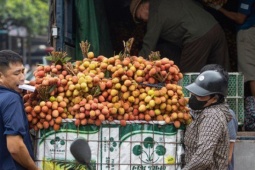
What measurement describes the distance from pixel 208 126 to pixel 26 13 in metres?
31.7

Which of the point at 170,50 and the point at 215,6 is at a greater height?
the point at 215,6

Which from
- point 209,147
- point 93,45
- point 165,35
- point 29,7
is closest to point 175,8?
point 165,35

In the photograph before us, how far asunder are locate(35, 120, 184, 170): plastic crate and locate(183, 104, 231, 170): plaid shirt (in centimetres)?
17

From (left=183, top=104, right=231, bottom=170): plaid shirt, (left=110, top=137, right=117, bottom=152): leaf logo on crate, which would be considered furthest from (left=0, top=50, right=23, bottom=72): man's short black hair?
(left=183, top=104, right=231, bottom=170): plaid shirt

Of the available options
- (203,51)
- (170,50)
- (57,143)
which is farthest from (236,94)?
(57,143)

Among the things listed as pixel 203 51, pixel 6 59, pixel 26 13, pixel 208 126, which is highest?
pixel 26 13

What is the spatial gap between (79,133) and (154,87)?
710 millimetres

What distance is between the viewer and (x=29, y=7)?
36.2 metres

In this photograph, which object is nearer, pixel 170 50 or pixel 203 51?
pixel 203 51

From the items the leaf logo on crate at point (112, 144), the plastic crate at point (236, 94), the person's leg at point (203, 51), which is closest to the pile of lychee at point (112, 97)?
the leaf logo on crate at point (112, 144)

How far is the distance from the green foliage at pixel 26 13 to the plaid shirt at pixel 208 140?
1138 inches

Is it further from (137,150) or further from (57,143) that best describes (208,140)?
(57,143)

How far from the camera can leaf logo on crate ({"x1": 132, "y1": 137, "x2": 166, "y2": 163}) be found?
5.55m

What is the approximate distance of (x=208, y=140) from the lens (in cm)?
520
